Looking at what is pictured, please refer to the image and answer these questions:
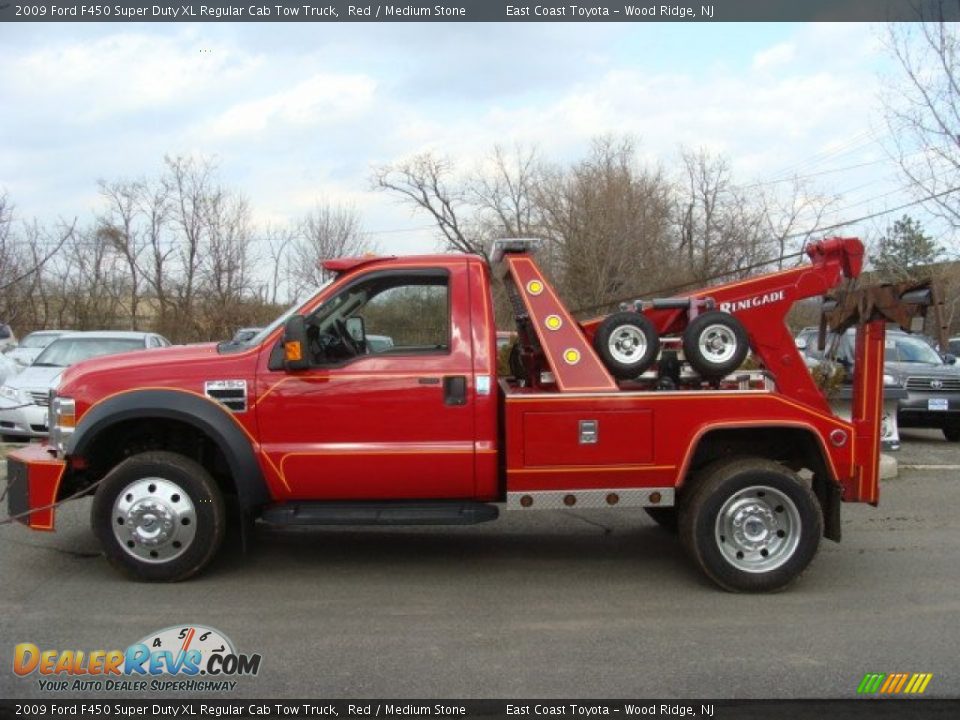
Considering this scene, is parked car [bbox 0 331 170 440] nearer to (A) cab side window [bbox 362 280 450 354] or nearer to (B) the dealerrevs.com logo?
(A) cab side window [bbox 362 280 450 354]

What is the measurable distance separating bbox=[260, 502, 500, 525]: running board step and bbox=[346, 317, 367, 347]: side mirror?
1105mm

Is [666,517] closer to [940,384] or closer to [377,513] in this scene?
[377,513]

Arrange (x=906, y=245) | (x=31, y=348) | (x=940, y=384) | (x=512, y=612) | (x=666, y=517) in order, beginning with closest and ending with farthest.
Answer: (x=512, y=612)
(x=666, y=517)
(x=940, y=384)
(x=31, y=348)
(x=906, y=245)

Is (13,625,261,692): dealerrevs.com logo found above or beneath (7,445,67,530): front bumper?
beneath

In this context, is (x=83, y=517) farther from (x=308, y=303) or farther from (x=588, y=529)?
(x=588, y=529)

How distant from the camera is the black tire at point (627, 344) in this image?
5.36 metres

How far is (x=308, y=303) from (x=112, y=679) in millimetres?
2464

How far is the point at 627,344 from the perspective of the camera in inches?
212

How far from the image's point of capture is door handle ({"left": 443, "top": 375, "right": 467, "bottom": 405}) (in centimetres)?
520

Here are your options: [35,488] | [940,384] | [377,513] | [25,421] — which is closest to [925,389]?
[940,384]

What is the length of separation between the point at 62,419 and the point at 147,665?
6.48 feet

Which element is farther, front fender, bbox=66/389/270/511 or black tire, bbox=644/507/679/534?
black tire, bbox=644/507/679/534

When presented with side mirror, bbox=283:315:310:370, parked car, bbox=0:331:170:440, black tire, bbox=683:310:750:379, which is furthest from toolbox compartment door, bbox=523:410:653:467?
parked car, bbox=0:331:170:440

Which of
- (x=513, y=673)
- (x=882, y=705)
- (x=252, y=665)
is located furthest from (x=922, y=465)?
(x=252, y=665)
